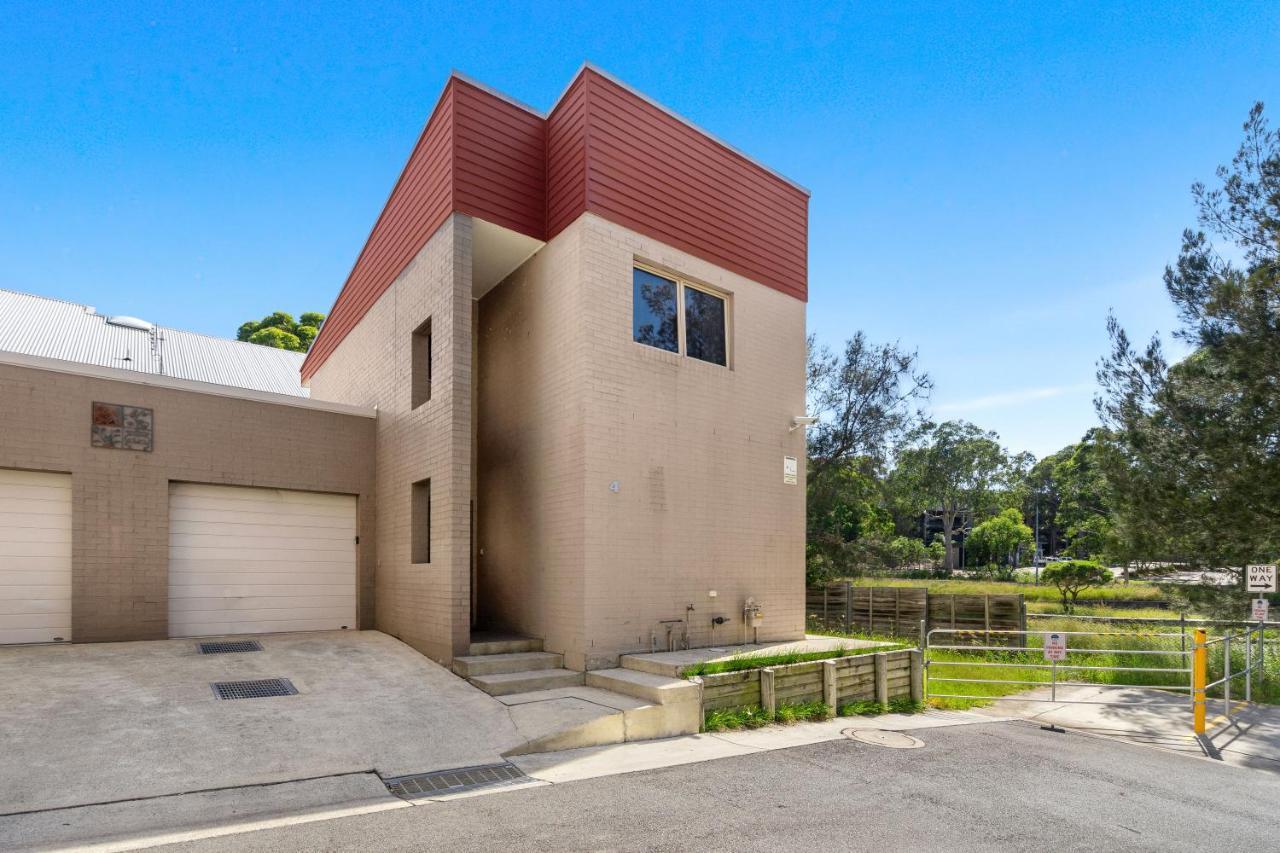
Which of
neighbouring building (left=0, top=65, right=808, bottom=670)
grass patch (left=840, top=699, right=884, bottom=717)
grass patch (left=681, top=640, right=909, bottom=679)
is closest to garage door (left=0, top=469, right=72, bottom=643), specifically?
neighbouring building (left=0, top=65, right=808, bottom=670)

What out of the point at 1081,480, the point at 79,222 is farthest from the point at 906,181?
the point at 1081,480

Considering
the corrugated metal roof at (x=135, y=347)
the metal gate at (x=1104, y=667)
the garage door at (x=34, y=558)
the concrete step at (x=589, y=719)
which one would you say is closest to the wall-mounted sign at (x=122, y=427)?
the garage door at (x=34, y=558)

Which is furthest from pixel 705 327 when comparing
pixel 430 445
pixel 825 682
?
pixel 825 682

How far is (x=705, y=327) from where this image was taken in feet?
34.0

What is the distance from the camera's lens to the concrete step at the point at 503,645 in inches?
334

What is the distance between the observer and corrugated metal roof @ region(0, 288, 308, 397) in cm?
1498

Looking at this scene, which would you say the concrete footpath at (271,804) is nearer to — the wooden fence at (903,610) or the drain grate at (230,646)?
the drain grate at (230,646)

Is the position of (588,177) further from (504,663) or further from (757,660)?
(757,660)

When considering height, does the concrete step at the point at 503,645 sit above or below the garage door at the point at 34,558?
below

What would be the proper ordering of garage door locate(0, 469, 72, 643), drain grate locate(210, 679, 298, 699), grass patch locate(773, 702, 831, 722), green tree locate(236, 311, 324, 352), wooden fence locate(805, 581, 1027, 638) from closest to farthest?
drain grate locate(210, 679, 298, 699) → grass patch locate(773, 702, 831, 722) → garage door locate(0, 469, 72, 643) → wooden fence locate(805, 581, 1027, 638) → green tree locate(236, 311, 324, 352)

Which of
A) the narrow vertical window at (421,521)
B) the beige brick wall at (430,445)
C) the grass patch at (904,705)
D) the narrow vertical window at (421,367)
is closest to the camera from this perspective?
the beige brick wall at (430,445)

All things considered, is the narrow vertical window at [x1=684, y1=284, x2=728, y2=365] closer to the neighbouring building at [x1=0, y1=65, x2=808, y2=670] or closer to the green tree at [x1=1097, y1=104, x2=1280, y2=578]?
the neighbouring building at [x1=0, y1=65, x2=808, y2=670]

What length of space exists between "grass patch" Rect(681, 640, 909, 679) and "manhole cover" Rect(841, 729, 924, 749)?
40.9 inches

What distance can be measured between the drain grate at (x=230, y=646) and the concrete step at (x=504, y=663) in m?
2.70
